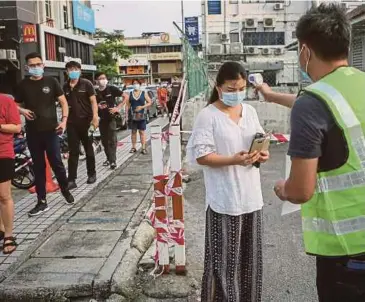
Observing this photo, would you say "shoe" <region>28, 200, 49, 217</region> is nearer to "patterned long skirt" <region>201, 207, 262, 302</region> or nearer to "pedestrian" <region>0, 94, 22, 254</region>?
"pedestrian" <region>0, 94, 22, 254</region>

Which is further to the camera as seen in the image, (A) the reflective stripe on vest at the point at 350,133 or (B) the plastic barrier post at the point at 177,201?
(B) the plastic barrier post at the point at 177,201

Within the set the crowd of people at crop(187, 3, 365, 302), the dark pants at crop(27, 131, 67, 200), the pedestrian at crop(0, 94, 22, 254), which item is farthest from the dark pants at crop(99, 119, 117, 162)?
the crowd of people at crop(187, 3, 365, 302)

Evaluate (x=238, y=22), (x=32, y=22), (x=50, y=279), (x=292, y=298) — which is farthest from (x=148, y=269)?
(x=238, y=22)

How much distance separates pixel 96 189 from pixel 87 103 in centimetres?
134

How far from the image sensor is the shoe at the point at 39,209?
20.0ft

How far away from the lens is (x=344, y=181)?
6.67ft

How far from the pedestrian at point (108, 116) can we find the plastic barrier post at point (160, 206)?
5086 mm

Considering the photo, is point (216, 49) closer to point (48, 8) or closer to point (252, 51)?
point (252, 51)

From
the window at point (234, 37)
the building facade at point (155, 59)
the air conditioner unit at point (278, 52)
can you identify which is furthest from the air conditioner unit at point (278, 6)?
the building facade at point (155, 59)

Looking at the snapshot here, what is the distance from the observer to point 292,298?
3.91 metres

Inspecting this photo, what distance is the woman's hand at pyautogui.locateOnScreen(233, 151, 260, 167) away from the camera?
3170mm

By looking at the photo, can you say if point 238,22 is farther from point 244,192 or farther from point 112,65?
point 244,192

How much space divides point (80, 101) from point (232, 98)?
4622 millimetres

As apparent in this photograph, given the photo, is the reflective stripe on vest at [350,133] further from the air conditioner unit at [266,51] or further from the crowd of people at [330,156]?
the air conditioner unit at [266,51]
